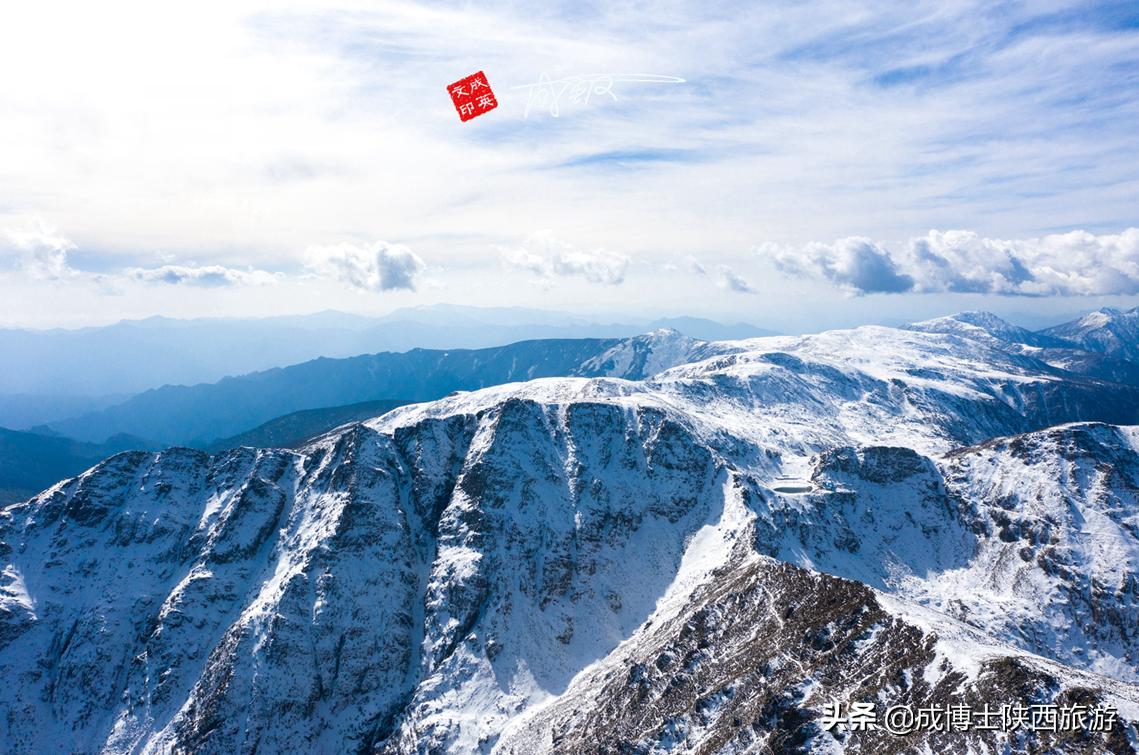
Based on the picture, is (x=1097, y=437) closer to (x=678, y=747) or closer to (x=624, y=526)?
(x=624, y=526)

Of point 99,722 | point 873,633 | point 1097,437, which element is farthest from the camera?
point 1097,437

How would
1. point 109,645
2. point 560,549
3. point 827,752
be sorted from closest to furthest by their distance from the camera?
point 827,752
point 109,645
point 560,549

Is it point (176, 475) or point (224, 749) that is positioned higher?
point (176, 475)

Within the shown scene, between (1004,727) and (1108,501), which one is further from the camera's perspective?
(1108,501)

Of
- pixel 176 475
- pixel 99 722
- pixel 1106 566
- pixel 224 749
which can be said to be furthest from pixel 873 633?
pixel 176 475

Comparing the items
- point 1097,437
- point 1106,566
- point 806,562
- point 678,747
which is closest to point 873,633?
point 678,747

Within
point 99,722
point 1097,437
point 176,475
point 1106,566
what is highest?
point 176,475
